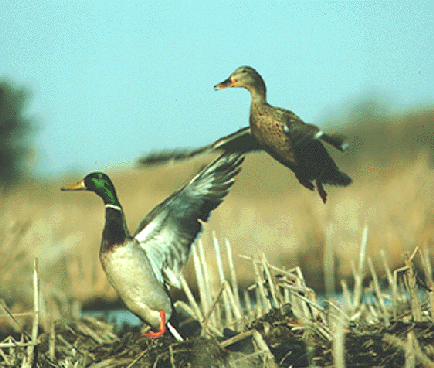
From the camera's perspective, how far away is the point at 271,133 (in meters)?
2.35

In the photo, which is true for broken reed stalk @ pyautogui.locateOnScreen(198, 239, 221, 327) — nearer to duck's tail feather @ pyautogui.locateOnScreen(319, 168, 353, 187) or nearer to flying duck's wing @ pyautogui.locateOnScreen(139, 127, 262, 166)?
flying duck's wing @ pyautogui.locateOnScreen(139, 127, 262, 166)

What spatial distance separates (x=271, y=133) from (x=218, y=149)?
15.7 inches

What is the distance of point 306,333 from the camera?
2.52 m

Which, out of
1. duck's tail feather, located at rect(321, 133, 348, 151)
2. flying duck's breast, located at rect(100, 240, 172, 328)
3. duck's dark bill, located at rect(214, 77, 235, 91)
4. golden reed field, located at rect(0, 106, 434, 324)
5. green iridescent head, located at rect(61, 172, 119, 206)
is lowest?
golden reed field, located at rect(0, 106, 434, 324)

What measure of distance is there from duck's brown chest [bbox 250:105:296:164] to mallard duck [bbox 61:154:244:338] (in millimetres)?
388

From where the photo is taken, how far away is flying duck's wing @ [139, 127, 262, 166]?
8.31 ft

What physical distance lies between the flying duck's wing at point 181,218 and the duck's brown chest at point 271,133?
Result: 16.4 inches

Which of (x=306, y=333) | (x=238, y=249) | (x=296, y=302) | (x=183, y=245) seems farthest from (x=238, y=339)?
(x=238, y=249)

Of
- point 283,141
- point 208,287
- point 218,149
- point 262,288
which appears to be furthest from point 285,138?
point 208,287

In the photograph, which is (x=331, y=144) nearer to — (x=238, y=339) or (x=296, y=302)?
(x=238, y=339)

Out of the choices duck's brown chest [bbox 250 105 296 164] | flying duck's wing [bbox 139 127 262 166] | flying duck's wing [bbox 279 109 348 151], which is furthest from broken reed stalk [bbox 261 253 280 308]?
flying duck's wing [bbox 279 109 348 151]

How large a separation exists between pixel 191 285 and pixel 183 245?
3.18m

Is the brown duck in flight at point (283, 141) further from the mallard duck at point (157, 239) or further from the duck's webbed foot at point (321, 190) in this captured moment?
the mallard duck at point (157, 239)

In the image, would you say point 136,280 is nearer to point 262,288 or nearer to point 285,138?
point 262,288
